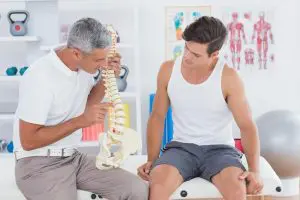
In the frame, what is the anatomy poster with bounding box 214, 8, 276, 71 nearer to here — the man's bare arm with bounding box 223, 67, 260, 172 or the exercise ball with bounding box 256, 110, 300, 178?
the exercise ball with bounding box 256, 110, 300, 178

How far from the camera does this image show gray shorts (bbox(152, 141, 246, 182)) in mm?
2709

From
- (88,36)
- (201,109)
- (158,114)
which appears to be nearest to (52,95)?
(88,36)

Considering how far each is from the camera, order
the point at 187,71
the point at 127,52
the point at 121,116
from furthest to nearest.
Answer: the point at 127,52 < the point at 187,71 < the point at 121,116

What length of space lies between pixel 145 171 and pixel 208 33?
2.41 feet

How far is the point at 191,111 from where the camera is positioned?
2854mm

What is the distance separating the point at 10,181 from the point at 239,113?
1156 millimetres

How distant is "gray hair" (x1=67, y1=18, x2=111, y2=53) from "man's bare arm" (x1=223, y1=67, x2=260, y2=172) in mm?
638

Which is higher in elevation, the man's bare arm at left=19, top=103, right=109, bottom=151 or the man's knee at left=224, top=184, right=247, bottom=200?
the man's bare arm at left=19, top=103, right=109, bottom=151

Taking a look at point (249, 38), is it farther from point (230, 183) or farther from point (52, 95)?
point (52, 95)

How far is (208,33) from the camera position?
2.71m

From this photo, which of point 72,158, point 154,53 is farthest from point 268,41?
point 72,158

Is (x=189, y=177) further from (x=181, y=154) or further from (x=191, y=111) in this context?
(x=191, y=111)

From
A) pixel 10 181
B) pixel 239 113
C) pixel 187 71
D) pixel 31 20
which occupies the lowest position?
pixel 10 181

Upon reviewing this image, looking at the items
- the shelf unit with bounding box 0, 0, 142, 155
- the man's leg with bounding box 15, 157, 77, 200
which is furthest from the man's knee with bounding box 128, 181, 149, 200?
the shelf unit with bounding box 0, 0, 142, 155
